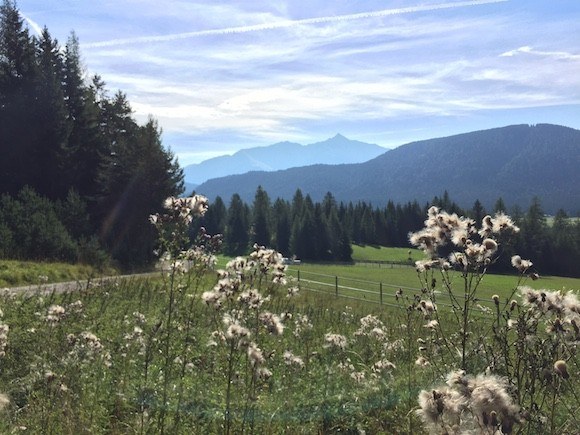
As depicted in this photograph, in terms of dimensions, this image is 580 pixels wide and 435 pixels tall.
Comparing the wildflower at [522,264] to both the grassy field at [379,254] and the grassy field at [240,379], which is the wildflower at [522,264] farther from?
the grassy field at [379,254]

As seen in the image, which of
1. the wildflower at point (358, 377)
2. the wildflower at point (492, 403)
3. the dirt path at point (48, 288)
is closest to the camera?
the wildflower at point (492, 403)

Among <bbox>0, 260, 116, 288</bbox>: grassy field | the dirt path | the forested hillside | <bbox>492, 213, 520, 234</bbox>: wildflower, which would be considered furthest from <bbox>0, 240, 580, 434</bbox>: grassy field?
the forested hillside

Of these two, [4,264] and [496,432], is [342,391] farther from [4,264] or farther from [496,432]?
[4,264]

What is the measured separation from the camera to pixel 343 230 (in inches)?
4929

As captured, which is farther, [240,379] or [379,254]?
[379,254]

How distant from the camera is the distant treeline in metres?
115

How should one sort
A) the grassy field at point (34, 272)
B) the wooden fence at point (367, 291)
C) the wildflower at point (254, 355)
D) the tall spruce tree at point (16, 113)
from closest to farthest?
the wildflower at point (254, 355), the grassy field at point (34, 272), the wooden fence at point (367, 291), the tall spruce tree at point (16, 113)

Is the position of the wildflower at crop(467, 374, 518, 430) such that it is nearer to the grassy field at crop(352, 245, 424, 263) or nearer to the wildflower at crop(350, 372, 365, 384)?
the wildflower at crop(350, 372, 365, 384)

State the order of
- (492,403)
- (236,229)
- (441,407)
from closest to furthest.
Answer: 1. (492,403)
2. (441,407)
3. (236,229)

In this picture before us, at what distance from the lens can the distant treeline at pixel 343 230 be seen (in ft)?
378

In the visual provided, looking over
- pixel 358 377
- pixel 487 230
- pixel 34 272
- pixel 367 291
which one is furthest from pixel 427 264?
pixel 367 291

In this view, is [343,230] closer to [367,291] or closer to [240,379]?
[367,291]

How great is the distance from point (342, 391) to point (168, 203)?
3.25m

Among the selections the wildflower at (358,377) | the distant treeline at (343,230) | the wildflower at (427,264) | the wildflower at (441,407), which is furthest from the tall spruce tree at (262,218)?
the wildflower at (441,407)
